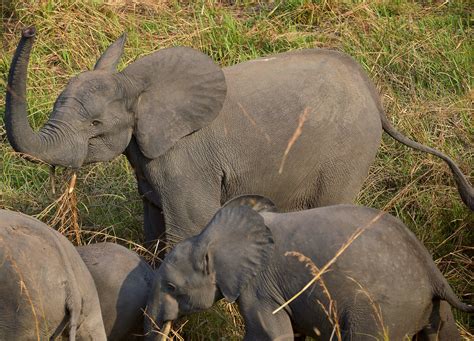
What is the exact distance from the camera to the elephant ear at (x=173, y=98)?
6164mm

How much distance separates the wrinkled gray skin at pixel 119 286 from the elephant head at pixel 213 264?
0.19 m

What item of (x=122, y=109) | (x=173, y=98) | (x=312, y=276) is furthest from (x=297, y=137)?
(x=312, y=276)

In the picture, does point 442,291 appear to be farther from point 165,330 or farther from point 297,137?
point 297,137

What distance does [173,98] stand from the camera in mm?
6270

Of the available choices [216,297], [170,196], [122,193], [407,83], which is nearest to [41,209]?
[122,193]

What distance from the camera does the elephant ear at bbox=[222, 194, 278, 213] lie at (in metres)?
5.55

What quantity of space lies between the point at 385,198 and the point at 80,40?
2.28 metres

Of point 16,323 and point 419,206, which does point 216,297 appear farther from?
point 419,206

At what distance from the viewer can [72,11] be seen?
852cm

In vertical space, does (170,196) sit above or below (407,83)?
above

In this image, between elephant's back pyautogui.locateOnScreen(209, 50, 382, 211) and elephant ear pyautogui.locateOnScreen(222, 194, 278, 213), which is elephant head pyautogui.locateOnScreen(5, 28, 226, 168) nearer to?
elephant's back pyautogui.locateOnScreen(209, 50, 382, 211)

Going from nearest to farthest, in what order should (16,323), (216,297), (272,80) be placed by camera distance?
(16,323), (216,297), (272,80)

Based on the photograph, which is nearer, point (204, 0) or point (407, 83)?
point (407, 83)

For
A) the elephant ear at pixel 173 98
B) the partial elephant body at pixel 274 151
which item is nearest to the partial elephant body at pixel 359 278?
the partial elephant body at pixel 274 151
